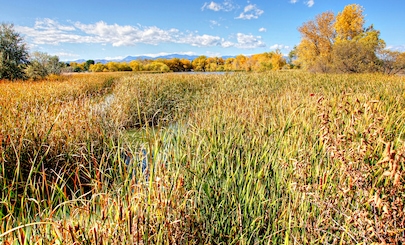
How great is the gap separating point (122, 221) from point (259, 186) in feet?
3.80

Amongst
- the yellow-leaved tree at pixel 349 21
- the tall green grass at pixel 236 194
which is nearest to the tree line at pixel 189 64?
the yellow-leaved tree at pixel 349 21

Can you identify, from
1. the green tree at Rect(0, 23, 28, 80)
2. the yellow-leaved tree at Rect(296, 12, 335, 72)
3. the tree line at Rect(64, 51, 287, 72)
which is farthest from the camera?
the tree line at Rect(64, 51, 287, 72)

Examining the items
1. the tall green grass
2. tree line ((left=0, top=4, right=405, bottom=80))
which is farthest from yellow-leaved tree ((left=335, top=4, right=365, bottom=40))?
the tall green grass

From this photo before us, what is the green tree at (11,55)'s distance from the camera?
14276mm

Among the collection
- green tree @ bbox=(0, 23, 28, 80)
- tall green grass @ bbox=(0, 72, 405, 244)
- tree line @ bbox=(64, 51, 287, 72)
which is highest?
tree line @ bbox=(64, 51, 287, 72)

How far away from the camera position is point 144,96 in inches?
352

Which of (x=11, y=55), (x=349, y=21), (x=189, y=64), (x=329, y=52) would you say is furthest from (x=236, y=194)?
(x=189, y=64)

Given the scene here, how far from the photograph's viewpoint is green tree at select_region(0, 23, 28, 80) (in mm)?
14276

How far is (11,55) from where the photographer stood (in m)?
15.1

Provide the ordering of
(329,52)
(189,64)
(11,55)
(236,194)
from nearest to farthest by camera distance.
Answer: (236,194)
(11,55)
(329,52)
(189,64)

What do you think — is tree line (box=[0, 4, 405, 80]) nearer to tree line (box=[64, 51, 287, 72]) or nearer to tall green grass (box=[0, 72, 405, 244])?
tall green grass (box=[0, 72, 405, 244])

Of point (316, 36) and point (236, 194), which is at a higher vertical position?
point (316, 36)

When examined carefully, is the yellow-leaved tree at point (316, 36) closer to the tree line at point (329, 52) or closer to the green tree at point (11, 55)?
the tree line at point (329, 52)

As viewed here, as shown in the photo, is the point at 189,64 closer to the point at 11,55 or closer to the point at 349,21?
the point at 349,21
